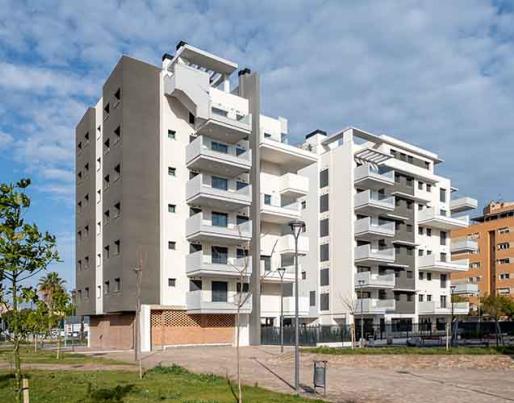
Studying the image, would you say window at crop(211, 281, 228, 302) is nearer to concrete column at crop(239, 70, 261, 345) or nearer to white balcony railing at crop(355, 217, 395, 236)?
concrete column at crop(239, 70, 261, 345)

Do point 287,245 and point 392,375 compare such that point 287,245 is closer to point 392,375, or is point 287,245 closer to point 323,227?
point 323,227

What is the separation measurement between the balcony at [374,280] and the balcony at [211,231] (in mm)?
15079

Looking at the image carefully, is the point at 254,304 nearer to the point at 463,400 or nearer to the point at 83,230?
the point at 83,230

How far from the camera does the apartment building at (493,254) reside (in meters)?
91.0

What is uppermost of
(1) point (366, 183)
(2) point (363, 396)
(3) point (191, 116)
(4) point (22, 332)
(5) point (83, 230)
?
(3) point (191, 116)

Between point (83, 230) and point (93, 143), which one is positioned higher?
point (93, 143)

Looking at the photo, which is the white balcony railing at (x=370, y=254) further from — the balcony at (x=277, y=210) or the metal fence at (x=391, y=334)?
the balcony at (x=277, y=210)

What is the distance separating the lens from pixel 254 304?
43.8 metres

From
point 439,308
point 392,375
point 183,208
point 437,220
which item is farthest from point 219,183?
point 439,308

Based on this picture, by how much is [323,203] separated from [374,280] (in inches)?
397

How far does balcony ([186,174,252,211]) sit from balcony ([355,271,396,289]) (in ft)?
52.4

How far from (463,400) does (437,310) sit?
162 ft

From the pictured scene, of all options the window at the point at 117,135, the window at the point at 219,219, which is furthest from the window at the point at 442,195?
the window at the point at 117,135

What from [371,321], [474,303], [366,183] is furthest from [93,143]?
[474,303]
